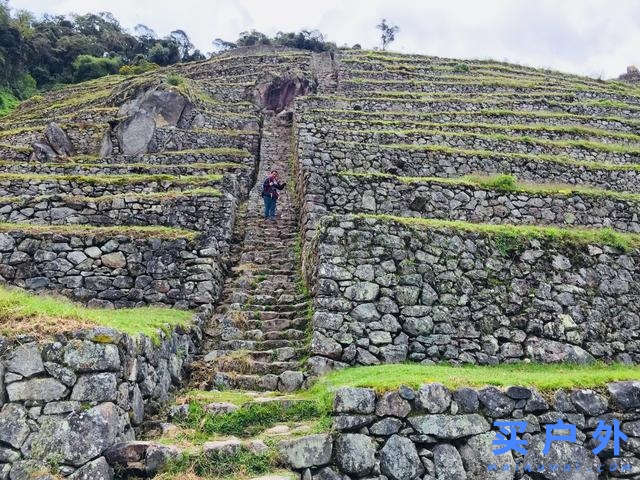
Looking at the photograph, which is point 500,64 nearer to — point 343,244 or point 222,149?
point 222,149

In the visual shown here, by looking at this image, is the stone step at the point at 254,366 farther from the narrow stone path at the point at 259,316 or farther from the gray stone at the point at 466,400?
the gray stone at the point at 466,400

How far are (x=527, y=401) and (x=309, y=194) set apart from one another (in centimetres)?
761

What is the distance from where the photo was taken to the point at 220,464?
5414 mm

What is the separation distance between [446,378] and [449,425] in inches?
24.6

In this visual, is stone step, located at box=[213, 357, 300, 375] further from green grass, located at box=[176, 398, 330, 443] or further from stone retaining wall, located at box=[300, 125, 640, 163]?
stone retaining wall, located at box=[300, 125, 640, 163]

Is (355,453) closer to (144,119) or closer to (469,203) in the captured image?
(469,203)

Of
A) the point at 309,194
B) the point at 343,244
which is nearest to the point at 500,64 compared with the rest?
the point at 309,194

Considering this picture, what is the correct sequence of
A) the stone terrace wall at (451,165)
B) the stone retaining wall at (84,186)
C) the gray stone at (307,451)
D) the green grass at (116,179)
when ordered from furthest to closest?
the stone terrace wall at (451,165), the green grass at (116,179), the stone retaining wall at (84,186), the gray stone at (307,451)

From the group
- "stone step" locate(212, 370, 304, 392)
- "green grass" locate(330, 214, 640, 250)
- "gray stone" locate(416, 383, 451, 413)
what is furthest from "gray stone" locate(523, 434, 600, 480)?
"green grass" locate(330, 214, 640, 250)

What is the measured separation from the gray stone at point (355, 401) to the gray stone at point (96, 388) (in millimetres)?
2474

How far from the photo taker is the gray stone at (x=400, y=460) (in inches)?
222

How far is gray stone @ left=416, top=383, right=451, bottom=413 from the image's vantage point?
19.4 feet

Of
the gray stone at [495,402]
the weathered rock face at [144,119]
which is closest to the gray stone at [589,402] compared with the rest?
the gray stone at [495,402]

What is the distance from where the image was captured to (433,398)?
5945 mm
